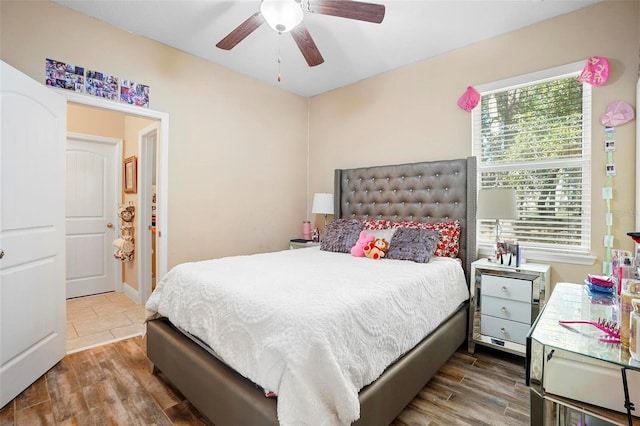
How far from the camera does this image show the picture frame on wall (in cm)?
393

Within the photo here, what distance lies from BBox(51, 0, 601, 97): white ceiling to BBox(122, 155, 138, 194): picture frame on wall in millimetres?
1725

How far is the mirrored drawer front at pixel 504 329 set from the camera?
2289 millimetres

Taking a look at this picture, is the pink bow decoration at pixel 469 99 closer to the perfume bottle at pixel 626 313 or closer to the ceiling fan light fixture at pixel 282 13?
the ceiling fan light fixture at pixel 282 13

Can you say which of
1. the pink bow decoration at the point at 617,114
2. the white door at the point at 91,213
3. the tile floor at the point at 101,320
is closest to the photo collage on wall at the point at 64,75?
the white door at the point at 91,213

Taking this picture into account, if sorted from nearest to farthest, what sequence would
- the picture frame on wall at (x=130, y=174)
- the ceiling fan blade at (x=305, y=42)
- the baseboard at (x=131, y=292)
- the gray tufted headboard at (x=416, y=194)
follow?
the ceiling fan blade at (x=305, y=42) < the gray tufted headboard at (x=416, y=194) < the baseboard at (x=131, y=292) < the picture frame on wall at (x=130, y=174)

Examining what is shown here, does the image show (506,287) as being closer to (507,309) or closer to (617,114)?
(507,309)

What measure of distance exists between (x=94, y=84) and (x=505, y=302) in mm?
3697

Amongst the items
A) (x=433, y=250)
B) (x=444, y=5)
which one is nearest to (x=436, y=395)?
(x=433, y=250)

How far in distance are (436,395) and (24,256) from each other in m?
2.81

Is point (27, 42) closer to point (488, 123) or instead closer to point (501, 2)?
point (501, 2)

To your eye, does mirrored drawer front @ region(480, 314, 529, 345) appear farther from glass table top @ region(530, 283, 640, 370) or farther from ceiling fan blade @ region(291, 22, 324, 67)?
ceiling fan blade @ region(291, 22, 324, 67)

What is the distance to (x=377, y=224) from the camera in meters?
3.25

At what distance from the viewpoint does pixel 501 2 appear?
90.1 inches

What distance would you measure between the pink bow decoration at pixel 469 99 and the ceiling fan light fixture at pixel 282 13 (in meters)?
1.77
